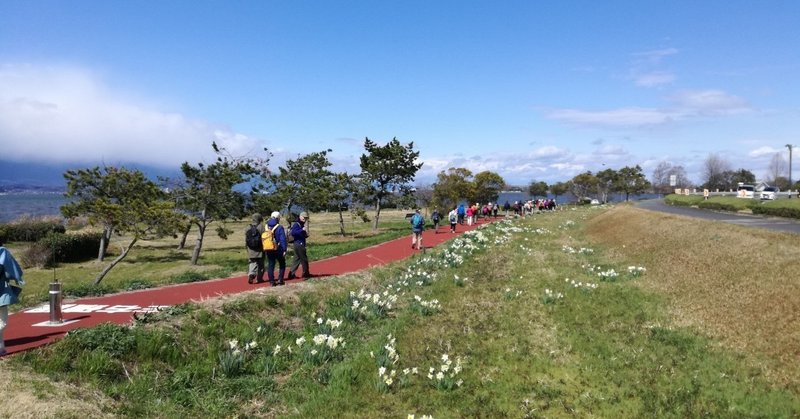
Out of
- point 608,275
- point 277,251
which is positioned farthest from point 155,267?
point 608,275

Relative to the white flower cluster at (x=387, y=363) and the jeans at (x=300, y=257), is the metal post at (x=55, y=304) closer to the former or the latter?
the jeans at (x=300, y=257)

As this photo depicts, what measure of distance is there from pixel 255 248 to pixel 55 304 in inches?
182

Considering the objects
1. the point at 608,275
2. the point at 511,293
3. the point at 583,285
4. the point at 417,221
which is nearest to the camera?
the point at 511,293

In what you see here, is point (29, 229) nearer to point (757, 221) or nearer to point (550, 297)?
point (550, 297)

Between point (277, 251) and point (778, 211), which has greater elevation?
point (277, 251)

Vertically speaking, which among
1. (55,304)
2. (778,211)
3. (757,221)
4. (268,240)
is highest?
(268,240)

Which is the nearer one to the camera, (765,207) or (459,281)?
(459,281)

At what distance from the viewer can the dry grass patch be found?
27.2 ft

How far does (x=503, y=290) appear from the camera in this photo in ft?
42.2

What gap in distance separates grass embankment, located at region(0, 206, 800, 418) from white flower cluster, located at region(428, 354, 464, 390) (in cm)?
3

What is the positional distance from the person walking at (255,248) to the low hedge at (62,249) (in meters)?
20.3

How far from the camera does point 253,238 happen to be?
41.4ft

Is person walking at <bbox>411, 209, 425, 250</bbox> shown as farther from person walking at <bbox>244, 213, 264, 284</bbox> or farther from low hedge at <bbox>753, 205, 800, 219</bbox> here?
low hedge at <bbox>753, 205, 800, 219</bbox>

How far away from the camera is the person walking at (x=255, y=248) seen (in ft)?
41.1
